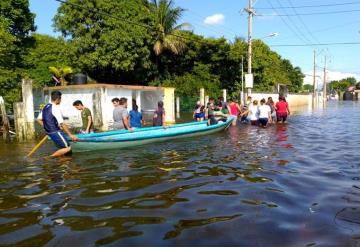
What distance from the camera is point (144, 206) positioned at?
629 centimetres

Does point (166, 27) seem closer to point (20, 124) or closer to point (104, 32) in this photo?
point (104, 32)

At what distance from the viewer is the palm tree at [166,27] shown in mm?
34969

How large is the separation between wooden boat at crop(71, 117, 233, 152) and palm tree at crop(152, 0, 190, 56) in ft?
59.5

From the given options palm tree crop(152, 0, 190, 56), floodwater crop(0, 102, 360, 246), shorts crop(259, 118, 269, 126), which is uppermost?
palm tree crop(152, 0, 190, 56)

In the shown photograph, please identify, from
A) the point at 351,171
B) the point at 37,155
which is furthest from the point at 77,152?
the point at 351,171

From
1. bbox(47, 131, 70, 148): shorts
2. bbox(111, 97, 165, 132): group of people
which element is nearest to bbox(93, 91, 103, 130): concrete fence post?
bbox(111, 97, 165, 132): group of people

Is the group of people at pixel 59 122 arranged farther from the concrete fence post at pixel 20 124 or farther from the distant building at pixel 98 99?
the distant building at pixel 98 99

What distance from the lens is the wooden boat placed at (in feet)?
38.7

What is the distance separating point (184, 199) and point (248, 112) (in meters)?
16.0

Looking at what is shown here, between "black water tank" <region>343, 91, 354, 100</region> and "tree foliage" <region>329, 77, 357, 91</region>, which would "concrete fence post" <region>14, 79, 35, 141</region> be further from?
"tree foliage" <region>329, 77, 357, 91</region>

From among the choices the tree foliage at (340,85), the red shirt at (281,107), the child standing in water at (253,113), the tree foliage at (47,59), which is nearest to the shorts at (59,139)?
the child standing in water at (253,113)

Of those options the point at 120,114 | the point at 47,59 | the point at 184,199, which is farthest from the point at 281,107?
the point at 47,59

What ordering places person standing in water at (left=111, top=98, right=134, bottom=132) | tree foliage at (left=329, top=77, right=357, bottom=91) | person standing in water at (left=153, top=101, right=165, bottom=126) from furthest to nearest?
tree foliage at (left=329, top=77, right=357, bottom=91), person standing in water at (left=153, top=101, right=165, bottom=126), person standing in water at (left=111, top=98, right=134, bottom=132)

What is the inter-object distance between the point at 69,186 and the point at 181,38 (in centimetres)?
3017
